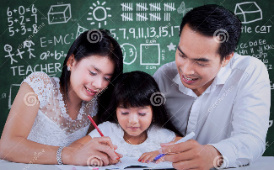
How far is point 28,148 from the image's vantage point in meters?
1.06

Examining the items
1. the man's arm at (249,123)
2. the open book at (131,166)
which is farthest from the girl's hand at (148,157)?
the man's arm at (249,123)

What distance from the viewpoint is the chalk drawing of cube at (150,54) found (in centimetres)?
270

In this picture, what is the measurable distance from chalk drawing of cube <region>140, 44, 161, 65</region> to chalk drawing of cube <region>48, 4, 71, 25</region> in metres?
0.81

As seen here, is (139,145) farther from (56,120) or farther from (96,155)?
(56,120)

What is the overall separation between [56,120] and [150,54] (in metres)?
1.49

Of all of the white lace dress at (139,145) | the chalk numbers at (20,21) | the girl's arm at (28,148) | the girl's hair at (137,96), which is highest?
the chalk numbers at (20,21)

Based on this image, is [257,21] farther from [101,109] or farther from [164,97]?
[101,109]

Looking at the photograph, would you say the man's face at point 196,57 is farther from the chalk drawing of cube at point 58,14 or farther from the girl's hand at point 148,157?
the chalk drawing of cube at point 58,14

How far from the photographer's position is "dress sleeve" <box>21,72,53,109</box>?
1.28 metres

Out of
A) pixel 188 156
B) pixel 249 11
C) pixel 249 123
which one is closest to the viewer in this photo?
pixel 188 156

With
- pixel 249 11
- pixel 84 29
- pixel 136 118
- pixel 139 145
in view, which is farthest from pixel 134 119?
pixel 249 11

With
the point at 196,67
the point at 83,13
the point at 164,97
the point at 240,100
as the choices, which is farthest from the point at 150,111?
the point at 83,13

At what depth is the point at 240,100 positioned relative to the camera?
124 centimetres

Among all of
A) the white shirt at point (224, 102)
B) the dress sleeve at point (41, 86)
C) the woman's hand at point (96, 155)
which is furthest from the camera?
the dress sleeve at point (41, 86)
